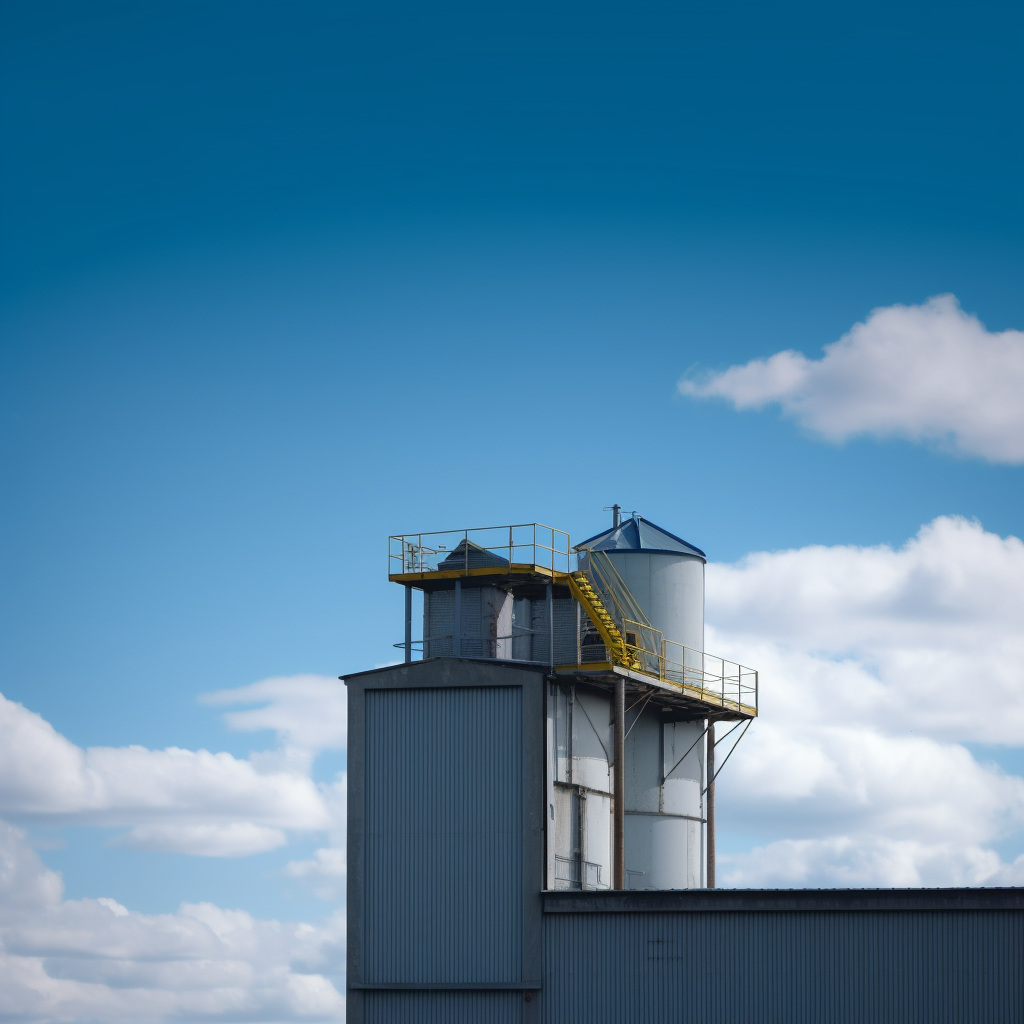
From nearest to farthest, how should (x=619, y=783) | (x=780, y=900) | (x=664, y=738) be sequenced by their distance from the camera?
(x=780, y=900)
(x=619, y=783)
(x=664, y=738)

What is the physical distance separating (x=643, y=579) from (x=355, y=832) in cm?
1124

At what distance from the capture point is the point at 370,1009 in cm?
3788

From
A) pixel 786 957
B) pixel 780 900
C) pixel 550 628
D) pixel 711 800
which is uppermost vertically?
pixel 550 628

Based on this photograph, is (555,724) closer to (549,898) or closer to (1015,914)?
(549,898)

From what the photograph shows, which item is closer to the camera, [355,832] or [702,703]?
[355,832]

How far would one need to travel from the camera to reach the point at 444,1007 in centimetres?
3744

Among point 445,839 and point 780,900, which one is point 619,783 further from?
point 780,900

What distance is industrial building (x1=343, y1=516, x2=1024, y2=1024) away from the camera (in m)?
34.6

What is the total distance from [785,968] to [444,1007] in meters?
7.73

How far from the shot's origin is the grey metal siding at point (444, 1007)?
37.0 m

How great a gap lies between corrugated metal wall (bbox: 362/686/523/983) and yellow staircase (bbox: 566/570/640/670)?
3268mm

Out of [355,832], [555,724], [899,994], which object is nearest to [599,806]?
[555,724]

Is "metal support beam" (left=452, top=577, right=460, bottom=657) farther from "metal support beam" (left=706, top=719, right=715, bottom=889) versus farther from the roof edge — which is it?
"metal support beam" (left=706, top=719, right=715, bottom=889)

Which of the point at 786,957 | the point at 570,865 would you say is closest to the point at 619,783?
the point at 570,865
